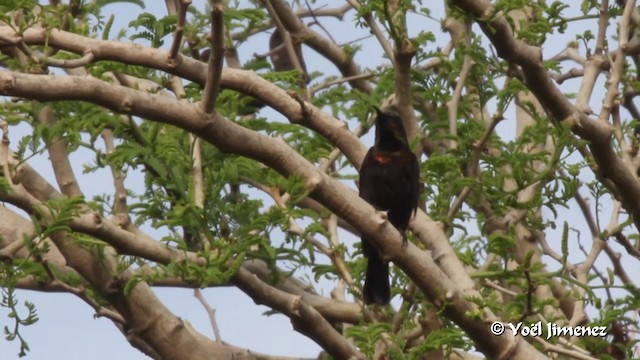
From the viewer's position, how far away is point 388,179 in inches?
258

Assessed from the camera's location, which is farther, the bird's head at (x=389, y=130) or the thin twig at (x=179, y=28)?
the bird's head at (x=389, y=130)

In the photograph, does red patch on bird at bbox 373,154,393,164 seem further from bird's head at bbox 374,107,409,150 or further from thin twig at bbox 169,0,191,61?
thin twig at bbox 169,0,191,61

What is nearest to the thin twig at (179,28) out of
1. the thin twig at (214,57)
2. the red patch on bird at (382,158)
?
the thin twig at (214,57)

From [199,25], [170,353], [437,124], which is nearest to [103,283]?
[170,353]

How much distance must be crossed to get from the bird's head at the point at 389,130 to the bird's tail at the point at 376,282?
666 millimetres

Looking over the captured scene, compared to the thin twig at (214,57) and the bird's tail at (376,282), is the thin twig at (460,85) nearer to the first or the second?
the bird's tail at (376,282)

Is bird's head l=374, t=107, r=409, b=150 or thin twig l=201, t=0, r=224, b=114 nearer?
thin twig l=201, t=0, r=224, b=114

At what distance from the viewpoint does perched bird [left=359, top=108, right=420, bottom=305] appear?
618 cm

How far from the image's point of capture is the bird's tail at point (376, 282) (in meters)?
6.09

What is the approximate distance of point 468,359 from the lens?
7051 mm

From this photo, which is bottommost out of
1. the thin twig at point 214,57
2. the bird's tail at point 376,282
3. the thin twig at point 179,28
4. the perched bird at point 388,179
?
the thin twig at point 214,57

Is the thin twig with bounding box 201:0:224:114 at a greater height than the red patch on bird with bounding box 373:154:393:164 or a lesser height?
lesser

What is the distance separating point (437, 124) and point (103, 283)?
193cm

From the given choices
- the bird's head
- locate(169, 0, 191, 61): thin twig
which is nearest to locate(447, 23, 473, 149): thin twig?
the bird's head
